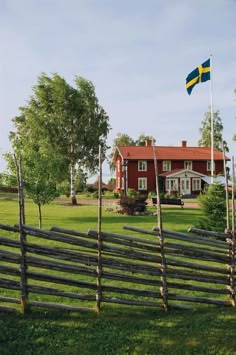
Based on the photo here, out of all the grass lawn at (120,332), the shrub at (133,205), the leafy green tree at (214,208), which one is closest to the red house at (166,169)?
the shrub at (133,205)

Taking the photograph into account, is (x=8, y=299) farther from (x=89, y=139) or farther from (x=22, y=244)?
(x=89, y=139)

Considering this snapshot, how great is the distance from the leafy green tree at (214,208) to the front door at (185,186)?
30240mm

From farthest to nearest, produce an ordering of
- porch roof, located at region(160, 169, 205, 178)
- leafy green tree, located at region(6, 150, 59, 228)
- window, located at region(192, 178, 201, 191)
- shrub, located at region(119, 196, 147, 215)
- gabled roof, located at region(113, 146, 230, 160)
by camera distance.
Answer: window, located at region(192, 178, 201, 191) < gabled roof, located at region(113, 146, 230, 160) < porch roof, located at region(160, 169, 205, 178) < shrub, located at region(119, 196, 147, 215) < leafy green tree, located at region(6, 150, 59, 228)

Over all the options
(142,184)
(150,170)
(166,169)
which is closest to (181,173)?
(166,169)

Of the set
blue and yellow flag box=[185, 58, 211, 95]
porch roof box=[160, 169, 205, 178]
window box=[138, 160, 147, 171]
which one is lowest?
porch roof box=[160, 169, 205, 178]

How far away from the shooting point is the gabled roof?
146 ft

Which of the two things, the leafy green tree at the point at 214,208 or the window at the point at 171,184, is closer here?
the leafy green tree at the point at 214,208

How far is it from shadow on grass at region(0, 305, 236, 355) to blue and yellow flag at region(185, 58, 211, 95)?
18.3 metres

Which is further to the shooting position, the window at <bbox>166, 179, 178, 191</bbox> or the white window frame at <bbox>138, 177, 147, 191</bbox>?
the white window frame at <bbox>138, 177, 147, 191</bbox>

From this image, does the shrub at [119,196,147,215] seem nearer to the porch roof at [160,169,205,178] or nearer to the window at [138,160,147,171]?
the porch roof at [160,169,205,178]

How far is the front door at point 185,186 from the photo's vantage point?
146ft

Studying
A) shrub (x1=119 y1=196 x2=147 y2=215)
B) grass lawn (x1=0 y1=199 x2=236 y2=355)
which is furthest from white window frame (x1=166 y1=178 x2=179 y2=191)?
grass lawn (x1=0 y1=199 x2=236 y2=355)

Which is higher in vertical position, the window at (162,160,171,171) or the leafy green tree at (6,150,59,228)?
the window at (162,160,171,171)

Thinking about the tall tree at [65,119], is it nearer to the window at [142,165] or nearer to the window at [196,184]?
the window at [142,165]
